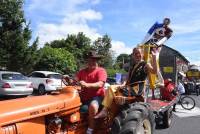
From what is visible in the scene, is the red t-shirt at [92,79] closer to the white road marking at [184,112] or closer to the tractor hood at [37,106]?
the tractor hood at [37,106]

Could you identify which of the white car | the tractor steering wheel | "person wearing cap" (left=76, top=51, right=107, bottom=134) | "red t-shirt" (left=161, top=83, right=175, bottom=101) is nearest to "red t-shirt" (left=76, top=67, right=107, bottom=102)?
"person wearing cap" (left=76, top=51, right=107, bottom=134)

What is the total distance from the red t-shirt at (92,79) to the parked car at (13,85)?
15137 millimetres

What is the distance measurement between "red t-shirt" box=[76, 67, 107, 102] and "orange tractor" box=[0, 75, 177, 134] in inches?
8.3

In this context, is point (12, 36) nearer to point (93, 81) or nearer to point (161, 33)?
point (161, 33)

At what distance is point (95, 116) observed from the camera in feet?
23.5

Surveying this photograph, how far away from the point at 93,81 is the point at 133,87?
767 millimetres

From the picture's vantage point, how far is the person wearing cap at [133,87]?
7.47 m

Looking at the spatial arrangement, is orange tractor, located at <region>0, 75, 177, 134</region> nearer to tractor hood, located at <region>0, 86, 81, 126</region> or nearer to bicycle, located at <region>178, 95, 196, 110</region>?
tractor hood, located at <region>0, 86, 81, 126</region>

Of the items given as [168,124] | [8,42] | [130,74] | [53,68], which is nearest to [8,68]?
[8,42]

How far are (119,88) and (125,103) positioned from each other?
369mm

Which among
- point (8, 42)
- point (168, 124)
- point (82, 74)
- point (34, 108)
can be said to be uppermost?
point (8, 42)

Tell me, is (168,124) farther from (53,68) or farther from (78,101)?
(53,68)

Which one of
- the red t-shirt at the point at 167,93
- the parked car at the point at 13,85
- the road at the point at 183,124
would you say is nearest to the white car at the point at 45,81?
the parked car at the point at 13,85

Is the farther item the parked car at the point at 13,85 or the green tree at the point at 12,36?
the green tree at the point at 12,36
